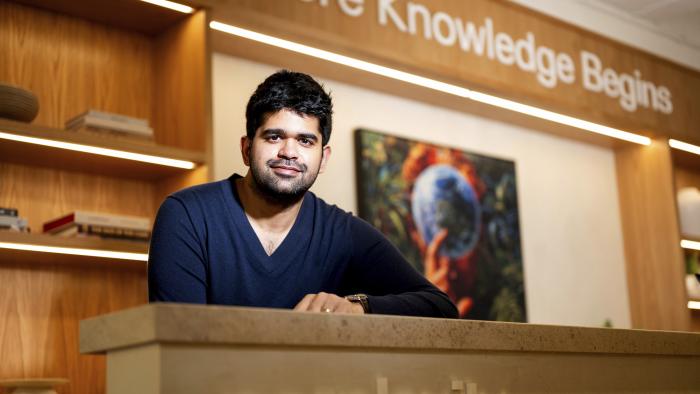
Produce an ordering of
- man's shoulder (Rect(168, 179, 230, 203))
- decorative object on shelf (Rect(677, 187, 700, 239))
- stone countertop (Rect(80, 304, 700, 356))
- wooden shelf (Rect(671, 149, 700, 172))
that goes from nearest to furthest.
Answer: stone countertop (Rect(80, 304, 700, 356)) < man's shoulder (Rect(168, 179, 230, 203)) < decorative object on shelf (Rect(677, 187, 700, 239)) < wooden shelf (Rect(671, 149, 700, 172))

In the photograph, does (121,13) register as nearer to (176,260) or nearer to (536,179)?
(176,260)

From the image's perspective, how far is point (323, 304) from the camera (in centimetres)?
172

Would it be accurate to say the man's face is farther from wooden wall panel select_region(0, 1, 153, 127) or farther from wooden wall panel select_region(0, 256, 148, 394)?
wooden wall panel select_region(0, 1, 153, 127)

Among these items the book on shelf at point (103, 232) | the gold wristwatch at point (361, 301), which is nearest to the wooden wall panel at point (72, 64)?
the book on shelf at point (103, 232)

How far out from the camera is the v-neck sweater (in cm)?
189

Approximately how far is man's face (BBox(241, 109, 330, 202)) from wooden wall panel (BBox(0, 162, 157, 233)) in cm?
130

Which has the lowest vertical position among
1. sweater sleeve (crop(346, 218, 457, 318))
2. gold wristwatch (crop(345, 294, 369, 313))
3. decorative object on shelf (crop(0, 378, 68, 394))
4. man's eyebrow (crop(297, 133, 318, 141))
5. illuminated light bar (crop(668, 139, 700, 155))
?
decorative object on shelf (crop(0, 378, 68, 394))

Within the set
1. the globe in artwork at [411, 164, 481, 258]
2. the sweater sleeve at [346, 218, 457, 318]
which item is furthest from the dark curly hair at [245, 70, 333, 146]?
the globe in artwork at [411, 164, 481, 258]

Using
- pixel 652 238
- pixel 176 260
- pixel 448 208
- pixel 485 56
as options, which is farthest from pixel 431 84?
pixel 176 260

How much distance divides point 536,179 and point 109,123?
2703 millimetres

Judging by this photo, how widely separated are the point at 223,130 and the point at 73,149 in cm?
86

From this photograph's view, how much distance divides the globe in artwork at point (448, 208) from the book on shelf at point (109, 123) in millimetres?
1561

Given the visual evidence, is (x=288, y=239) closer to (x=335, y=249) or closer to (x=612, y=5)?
(x=335, y=249)

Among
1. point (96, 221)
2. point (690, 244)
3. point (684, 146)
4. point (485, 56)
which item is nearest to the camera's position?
point (96, 221)
